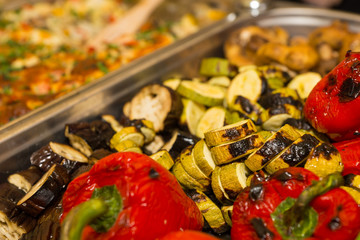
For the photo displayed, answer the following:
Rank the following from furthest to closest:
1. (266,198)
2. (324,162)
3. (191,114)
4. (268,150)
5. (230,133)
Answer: (191,114)
(230,133)
(268,150)
(324,162)
(266,198)

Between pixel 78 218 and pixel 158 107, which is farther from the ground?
pixel 78 218

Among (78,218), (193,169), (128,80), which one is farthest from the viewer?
(128,80)

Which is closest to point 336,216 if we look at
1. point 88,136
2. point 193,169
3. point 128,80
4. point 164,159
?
point 193,169

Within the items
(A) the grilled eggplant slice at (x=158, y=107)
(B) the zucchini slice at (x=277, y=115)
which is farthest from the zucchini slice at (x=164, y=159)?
(B) the zucchini slice at (x=277, y=115)

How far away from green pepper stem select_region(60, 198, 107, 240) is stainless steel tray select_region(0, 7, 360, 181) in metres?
1.24

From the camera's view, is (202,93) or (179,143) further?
(202,93)

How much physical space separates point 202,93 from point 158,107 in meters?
0.36

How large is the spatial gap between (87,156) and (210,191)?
946mm

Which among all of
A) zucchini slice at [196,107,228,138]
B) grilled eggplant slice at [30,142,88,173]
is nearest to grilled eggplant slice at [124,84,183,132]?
zucchini slice at [196,107,228,138]

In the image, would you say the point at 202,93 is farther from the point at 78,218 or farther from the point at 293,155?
the point at 78,218

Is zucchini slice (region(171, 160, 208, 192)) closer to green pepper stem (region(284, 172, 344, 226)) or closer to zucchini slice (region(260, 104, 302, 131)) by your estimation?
zucchini slice (region(260, 104, 302, 131))

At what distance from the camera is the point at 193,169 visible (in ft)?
6.48

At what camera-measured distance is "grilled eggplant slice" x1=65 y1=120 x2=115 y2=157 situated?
234cm

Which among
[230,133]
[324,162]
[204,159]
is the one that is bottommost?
[324,162]
